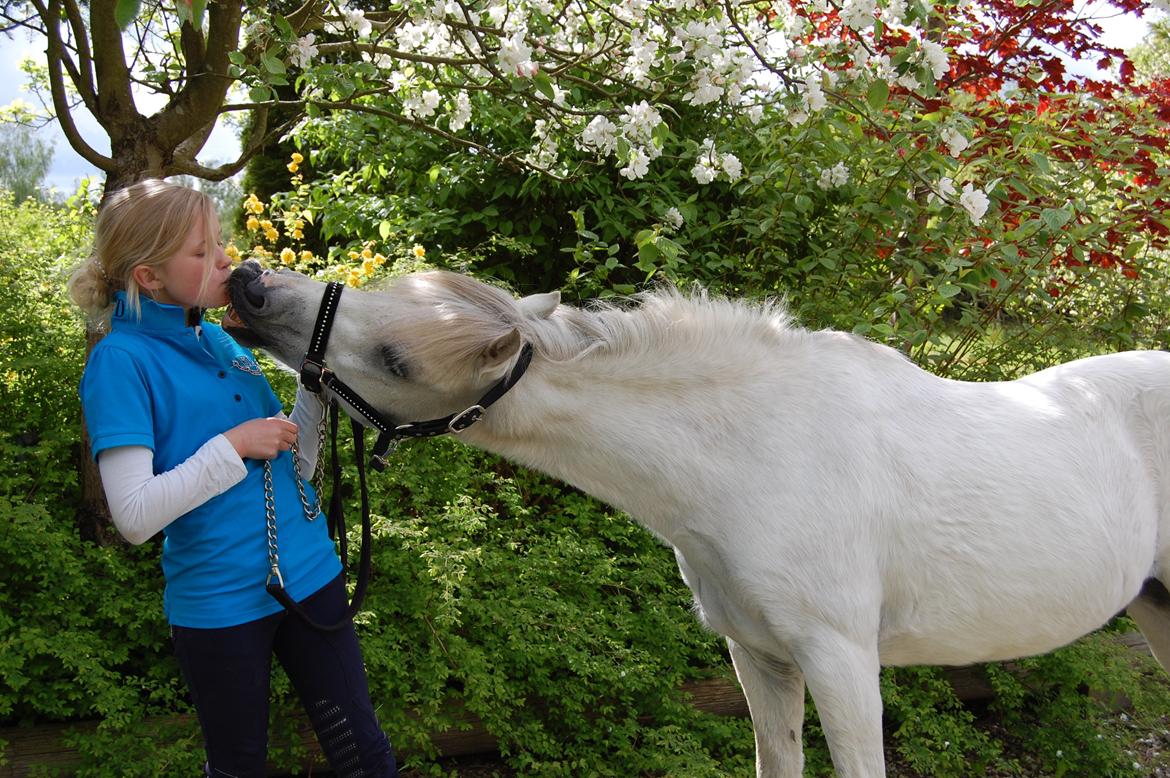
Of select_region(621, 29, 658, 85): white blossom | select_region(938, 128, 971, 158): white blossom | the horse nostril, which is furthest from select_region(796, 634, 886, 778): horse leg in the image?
select_region(621, 29, 658, 85): white blossom

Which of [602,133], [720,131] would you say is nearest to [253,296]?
[602,133]

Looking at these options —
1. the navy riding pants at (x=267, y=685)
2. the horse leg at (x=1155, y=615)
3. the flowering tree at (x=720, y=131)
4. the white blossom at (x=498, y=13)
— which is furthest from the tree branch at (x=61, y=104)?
the horse leg at (x=1155, y=615)

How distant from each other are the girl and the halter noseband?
0.13 meters

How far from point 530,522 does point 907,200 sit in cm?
210

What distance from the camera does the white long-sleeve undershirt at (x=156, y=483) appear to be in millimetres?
1760

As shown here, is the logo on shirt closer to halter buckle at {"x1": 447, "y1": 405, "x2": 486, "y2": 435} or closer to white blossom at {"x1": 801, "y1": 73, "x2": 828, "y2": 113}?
halter buckle at {"x1": 447, "y1": 405, "x2": 486, "y2": 435}

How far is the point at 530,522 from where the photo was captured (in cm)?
405

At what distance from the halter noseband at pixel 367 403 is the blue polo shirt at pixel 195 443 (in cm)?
21

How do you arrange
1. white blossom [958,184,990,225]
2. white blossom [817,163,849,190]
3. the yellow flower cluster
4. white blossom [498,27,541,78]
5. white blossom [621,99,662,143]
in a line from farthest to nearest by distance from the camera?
white blossom [817,163,849,190]
the yellow flower cluster
white blossom [621,99,662,143]
white blossom [958,184,990,225]
white blossom [498,27,541,78]

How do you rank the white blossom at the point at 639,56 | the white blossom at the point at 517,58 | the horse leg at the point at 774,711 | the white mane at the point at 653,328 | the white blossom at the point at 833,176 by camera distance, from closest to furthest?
the white mane at the point at 653,328 → the horse leg at the point at 774,711 → the white blossom at the point at 517,58 → the white blossom at the point at 639,56 → the white blossom at the point at 833,176

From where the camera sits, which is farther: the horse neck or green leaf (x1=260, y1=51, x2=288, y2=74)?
green leaf (x1=260, y1=51, x2=288, y2=74)

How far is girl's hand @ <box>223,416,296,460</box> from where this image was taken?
1.88 metres

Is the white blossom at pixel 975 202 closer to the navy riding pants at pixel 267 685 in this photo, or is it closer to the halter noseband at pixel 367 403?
the halter noseband at pixel 367 403

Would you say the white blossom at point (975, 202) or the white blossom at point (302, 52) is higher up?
the white blossom at point (302, 52)
